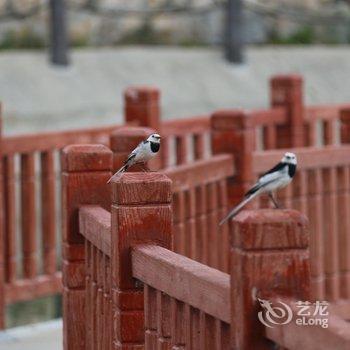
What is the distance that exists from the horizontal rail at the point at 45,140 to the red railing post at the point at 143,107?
15 centimetres

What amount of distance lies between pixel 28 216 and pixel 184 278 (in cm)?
496

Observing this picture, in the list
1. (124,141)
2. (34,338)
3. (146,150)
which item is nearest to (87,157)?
(146,150)

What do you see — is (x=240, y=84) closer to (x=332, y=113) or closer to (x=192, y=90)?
(x=192, y=90)

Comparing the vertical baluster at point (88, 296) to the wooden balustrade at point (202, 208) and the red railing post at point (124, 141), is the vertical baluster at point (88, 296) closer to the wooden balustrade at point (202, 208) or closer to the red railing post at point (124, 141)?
the red railing post at point (124, 141)

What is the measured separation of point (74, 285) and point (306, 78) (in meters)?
12.2

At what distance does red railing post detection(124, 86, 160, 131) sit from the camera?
Result: 344 inches

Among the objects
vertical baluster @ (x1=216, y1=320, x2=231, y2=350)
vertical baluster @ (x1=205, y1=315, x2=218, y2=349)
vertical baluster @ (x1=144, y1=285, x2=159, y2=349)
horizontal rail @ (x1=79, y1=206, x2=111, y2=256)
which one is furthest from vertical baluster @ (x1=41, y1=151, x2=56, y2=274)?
vertical baluster @ (x1=216, y1=320, x2=231, y2=350)

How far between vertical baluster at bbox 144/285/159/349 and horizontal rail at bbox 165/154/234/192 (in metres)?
2.43

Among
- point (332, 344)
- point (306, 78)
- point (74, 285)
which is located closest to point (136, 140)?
point (74, 285)

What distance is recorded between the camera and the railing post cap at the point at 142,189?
4.26 metres

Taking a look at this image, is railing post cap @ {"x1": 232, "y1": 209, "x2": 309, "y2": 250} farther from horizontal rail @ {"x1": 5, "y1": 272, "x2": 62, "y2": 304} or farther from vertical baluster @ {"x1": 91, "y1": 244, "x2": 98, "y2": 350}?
horizontal rail @ {"x1": 5, "y1": 272, "x2": 62, "y2": 304}

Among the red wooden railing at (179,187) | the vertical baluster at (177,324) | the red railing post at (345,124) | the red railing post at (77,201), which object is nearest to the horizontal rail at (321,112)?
the red wooden railing at (179,187)

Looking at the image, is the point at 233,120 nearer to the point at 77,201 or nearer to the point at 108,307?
the point at 77,201

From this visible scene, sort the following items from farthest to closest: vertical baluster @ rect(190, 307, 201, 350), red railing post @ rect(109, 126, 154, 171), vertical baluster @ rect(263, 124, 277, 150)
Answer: vertical baluster @ rect(263, 124, 277, 150)
red railing post @ rect(109, 126, 154, 171)
vertical baluster @ rect(190, 307, 201, 350)
